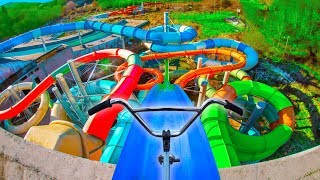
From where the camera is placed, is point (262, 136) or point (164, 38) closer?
point (262, 136)

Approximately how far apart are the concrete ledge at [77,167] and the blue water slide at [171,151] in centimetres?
168

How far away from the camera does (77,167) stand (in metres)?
4.62

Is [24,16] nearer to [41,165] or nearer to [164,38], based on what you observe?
[164,38]

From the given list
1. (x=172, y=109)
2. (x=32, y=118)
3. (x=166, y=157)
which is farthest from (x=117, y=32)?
(x=166, y=157)

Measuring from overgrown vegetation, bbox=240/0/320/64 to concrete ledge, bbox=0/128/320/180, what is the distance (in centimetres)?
1274

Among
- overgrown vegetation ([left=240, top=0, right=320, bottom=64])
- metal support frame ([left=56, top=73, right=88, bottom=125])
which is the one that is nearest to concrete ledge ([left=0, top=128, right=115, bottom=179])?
metal support frame ([left=56, top=73, right=88, bottom=125])

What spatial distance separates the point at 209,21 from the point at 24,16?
13.6 meters

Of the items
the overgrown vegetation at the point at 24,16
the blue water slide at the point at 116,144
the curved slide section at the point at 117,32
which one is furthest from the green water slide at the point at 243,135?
the overgrown vegetation at the point at 24,16

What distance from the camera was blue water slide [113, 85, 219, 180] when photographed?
271 cm

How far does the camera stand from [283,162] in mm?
4543

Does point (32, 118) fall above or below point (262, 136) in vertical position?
above

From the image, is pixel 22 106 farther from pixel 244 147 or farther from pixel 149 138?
pixel 149 138

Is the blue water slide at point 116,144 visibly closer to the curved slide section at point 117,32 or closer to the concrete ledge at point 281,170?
the concrete ledge at point 281,170

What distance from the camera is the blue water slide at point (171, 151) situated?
2.71 metres
